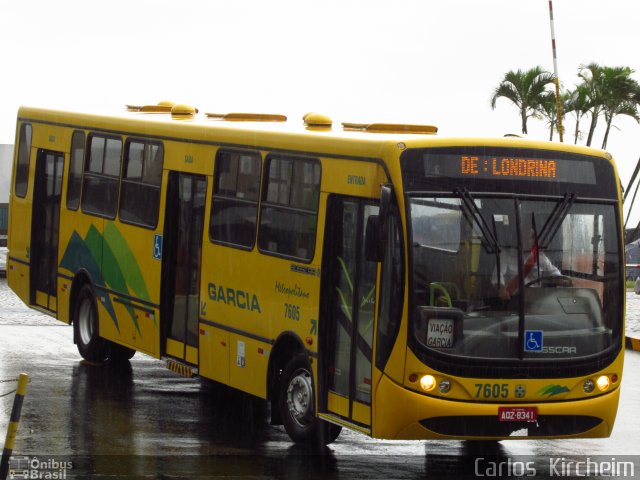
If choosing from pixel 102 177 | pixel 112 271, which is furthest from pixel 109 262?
pixel 102 177

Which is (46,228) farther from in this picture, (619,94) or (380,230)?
(619,94)

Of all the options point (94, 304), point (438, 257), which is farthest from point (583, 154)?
point (94, 304)

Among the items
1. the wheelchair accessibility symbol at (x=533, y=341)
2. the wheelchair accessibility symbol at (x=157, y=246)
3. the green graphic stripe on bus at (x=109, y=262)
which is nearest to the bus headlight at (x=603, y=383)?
the wheelchair accessibility symbol at (x=533, y=341)

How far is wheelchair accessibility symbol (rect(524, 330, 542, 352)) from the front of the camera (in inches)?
460

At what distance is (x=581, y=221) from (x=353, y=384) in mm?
2323

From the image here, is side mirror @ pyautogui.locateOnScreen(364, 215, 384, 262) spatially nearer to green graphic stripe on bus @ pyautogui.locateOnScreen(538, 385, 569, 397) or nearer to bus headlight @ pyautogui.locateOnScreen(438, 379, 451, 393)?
bus headlight @ pyautogui.locateOnScreen(438, 379, 451, 393)

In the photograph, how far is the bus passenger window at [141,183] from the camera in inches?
635

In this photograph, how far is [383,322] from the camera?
11664mm

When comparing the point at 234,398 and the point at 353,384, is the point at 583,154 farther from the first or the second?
the point at 234,398

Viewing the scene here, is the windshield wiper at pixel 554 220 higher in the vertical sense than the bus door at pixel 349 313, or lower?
higher

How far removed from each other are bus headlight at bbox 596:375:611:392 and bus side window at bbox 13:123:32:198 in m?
10.0

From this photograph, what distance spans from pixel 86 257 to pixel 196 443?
552 cm

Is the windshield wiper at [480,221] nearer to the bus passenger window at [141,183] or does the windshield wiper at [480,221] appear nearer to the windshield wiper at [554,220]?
the windshield wiper at [554,220]

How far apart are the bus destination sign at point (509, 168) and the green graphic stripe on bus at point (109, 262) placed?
5.25 metres
